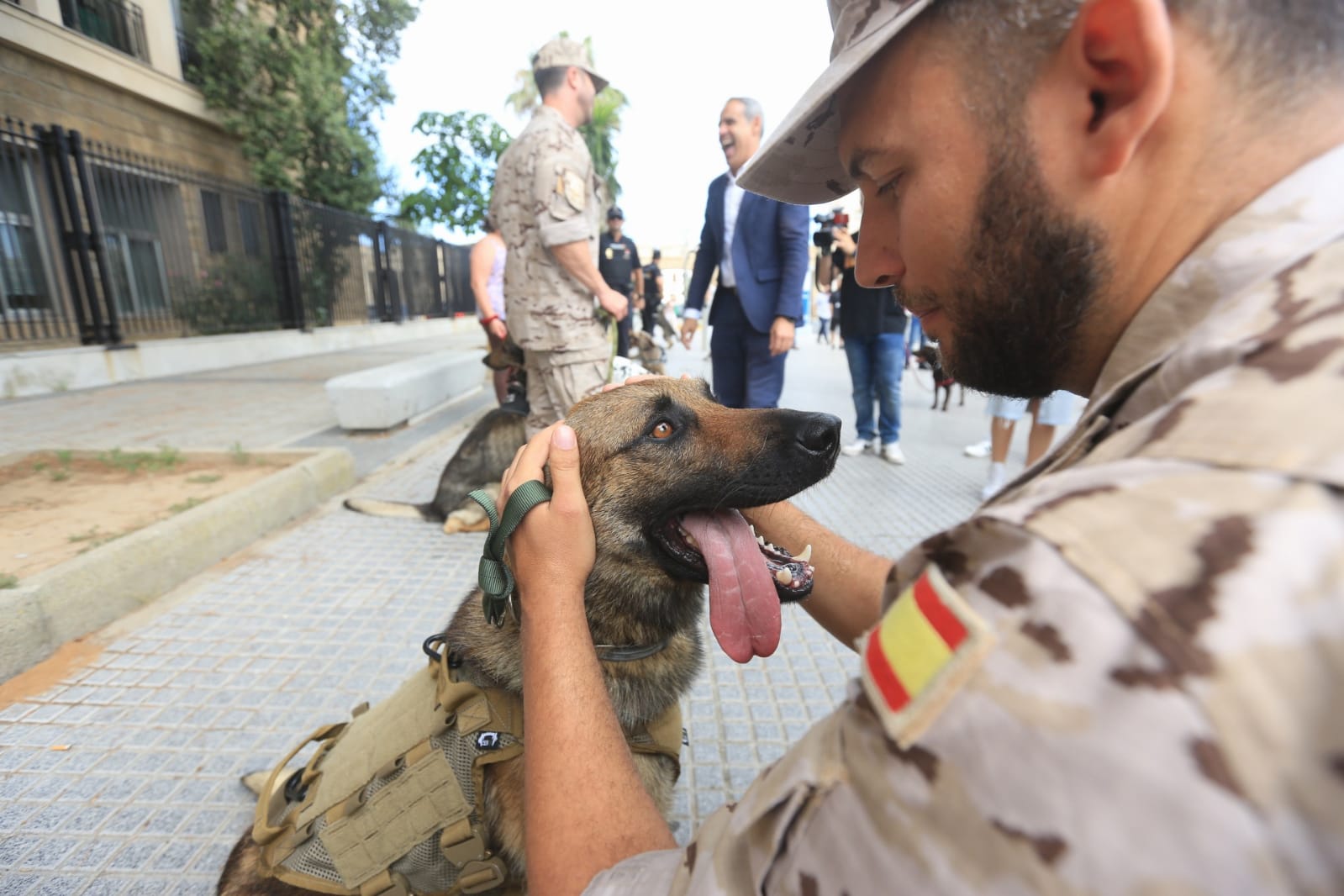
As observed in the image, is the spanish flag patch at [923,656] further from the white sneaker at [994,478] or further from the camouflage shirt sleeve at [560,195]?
the white sneaker at [994,478]

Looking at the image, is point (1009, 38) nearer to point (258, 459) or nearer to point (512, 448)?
point (512, 448)

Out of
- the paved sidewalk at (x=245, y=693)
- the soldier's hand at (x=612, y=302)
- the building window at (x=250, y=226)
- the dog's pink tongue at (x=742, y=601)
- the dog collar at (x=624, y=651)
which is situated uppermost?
the building window at (x=250, y=226)

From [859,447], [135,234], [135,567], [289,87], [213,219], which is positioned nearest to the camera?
[135,567]

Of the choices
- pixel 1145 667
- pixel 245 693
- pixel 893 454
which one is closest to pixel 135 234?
pixel 245 693

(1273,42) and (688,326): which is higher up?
(1273,42)

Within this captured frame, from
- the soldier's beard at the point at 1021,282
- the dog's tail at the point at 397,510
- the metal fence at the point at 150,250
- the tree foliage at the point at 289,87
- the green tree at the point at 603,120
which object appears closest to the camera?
the soldier's beard at the point at 1021,282

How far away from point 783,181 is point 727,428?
0.69 metres

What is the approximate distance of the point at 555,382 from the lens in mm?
4457

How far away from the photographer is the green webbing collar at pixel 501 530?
1351 mm

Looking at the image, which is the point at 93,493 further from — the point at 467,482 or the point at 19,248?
the point at 19,248

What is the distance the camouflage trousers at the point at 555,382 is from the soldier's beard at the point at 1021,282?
131 inches

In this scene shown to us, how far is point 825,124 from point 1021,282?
63 centimetres

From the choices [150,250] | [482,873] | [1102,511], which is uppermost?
[150,250]

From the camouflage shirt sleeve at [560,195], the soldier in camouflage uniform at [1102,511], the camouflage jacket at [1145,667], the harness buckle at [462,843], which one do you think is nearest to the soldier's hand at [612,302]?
the camouflage shirt sleeve at [560,195]
